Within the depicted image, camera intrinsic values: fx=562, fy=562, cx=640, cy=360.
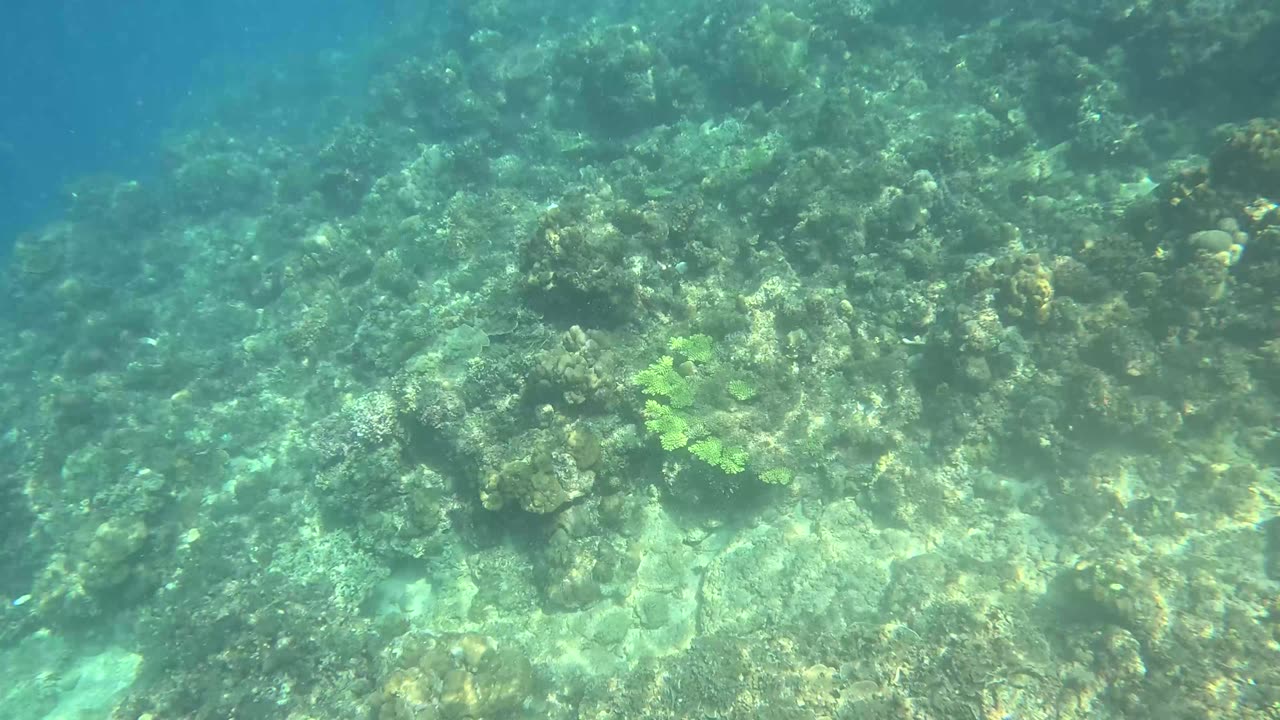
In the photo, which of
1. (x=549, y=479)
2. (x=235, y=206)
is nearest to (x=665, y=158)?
(x=549, y=479)

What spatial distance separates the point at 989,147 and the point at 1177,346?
6.66 meters

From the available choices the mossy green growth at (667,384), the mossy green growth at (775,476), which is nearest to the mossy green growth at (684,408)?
the mossy green growth at (667,384)

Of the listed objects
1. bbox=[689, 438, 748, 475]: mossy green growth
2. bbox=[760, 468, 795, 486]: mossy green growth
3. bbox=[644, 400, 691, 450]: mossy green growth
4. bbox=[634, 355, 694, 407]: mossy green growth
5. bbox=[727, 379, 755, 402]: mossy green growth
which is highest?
bbox=[634, 355, 694, 407]: mossy green growth

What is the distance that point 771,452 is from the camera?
784 centimetres

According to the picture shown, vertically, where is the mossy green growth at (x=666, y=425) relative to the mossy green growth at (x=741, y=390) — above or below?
above

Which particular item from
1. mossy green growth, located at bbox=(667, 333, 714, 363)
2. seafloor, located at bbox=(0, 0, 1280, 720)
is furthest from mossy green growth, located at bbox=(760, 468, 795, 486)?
mossy green growth, located at bbox=(667, 333, 714, 363)

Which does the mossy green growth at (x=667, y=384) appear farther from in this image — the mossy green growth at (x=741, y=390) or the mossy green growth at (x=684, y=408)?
the mossy green growth at (x=741, y=390)

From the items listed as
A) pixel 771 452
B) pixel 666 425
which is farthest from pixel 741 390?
pixel 666 425

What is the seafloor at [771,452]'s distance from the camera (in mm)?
6664

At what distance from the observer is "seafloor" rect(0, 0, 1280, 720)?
21.9 ft

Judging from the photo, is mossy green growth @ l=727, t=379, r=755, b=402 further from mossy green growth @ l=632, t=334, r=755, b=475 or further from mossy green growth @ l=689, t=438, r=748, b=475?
mossy green growth @ l=689, t=438, r=748, b=475

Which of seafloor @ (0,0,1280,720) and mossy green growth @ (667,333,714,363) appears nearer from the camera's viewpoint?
seafloor @ (0,0,1280,720)

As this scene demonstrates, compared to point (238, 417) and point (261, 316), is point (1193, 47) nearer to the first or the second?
point (238, 417)

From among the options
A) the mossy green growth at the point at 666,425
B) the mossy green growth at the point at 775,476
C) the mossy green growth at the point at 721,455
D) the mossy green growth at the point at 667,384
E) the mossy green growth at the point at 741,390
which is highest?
the mossy green growth at the point at 667,384
